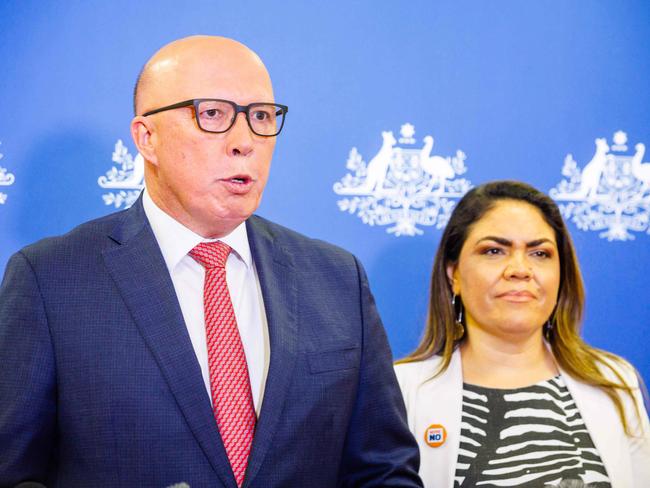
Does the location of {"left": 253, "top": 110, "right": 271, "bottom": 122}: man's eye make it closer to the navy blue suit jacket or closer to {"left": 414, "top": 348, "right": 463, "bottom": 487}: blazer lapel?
the navy blue suit jacket

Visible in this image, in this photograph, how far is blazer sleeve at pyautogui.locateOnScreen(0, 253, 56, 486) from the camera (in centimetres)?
137

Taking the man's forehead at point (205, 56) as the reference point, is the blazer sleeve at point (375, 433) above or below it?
below

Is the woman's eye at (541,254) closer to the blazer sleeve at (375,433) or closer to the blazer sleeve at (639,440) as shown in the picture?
the blazer sleeve at (639,440)

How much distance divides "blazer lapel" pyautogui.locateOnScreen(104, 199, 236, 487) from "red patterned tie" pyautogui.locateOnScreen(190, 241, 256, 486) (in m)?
0.05

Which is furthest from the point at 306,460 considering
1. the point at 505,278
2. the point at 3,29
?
the point at 3,29

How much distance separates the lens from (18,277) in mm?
1471

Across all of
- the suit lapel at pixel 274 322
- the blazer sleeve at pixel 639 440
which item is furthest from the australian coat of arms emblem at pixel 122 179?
the blazer sleeve at pixel 639 440

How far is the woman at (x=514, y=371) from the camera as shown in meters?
2.18

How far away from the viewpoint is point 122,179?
2410 mm

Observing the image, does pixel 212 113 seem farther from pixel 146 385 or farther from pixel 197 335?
pixel 146 385

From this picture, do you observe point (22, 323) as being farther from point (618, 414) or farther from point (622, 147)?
point (622, 147)

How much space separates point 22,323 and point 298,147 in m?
1.24

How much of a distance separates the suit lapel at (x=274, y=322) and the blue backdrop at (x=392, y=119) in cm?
76

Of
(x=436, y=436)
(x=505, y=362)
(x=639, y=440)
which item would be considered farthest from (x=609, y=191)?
(x=436, y=436)
